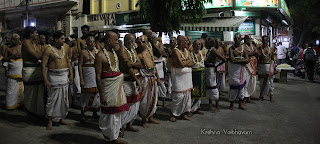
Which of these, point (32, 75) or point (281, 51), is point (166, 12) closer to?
point (32, 75)

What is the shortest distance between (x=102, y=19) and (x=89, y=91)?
14879 mm

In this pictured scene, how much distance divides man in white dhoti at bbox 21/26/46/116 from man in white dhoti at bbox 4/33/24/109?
143 cm

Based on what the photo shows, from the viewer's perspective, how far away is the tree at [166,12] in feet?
31.4

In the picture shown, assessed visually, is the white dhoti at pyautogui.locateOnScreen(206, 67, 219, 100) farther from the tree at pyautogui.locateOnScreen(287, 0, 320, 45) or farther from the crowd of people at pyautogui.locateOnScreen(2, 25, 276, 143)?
the tree at pyautogui.locateOnScreen(287, 0, 320, 45)

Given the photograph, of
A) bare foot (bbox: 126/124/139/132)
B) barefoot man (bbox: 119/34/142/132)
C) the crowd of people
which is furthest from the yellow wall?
bare foot (bbox: 126/124/139/132)

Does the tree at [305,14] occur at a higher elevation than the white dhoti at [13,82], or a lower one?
higher

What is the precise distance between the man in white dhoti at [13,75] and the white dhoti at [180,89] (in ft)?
13.7

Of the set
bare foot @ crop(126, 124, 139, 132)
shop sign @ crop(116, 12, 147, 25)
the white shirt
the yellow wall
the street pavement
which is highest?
the yellow wall

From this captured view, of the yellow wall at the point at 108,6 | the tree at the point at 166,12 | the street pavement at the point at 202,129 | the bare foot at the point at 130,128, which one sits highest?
the yellow wall at the point at 108,6

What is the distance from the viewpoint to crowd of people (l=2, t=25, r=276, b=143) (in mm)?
4223

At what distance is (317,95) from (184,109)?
5940 mm

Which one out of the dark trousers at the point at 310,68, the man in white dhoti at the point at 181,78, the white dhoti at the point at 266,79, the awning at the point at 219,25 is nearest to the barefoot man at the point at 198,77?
the man in white dhoti at the point at 181,78

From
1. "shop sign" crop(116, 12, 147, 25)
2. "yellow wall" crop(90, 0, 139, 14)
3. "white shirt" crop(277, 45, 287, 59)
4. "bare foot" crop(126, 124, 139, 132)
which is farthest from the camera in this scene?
"yellow wall" crop(90, 0, 139, 14)

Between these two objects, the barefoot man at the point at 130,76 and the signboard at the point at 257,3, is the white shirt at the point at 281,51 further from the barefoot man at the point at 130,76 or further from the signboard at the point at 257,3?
the barefoot man at the point at 130,76
